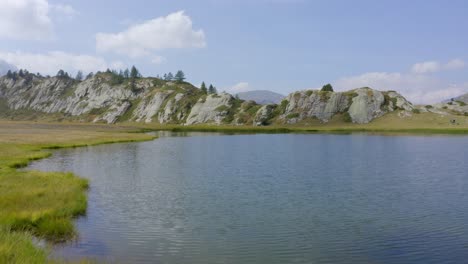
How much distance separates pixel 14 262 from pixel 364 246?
59.7ft

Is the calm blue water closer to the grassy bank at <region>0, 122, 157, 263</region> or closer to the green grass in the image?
the grassy bank at <region>0, 122, 157, 263</region>

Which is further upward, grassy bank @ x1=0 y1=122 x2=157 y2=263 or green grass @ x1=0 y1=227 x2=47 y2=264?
green grass @ x1=0 y1=227 x2=47 y2=264

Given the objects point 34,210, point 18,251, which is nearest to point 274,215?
point 34,210

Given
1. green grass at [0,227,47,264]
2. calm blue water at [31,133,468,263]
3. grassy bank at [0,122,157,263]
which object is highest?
green grass at [0,227,47,264]

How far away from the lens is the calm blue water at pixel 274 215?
2247cm

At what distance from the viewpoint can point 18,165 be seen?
57.9 m

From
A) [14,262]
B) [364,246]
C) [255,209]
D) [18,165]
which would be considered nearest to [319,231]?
[364,246]

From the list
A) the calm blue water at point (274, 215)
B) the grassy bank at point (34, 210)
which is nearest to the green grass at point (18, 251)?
the grassy bank at point (34, 210)

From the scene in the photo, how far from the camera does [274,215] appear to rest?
30812mm

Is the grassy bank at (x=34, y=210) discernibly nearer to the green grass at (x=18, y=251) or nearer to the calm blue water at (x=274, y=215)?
the green grass at (x=18, y=251)

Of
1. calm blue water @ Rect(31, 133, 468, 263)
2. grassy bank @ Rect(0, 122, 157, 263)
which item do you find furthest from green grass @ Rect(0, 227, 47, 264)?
calm blue water @ Rect(31, 133, 468, 263)

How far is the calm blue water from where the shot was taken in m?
22.5

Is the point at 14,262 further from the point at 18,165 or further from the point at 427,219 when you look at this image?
the point at 18,165

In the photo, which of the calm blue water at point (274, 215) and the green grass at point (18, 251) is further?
the calm blue water at point (274, 215)
